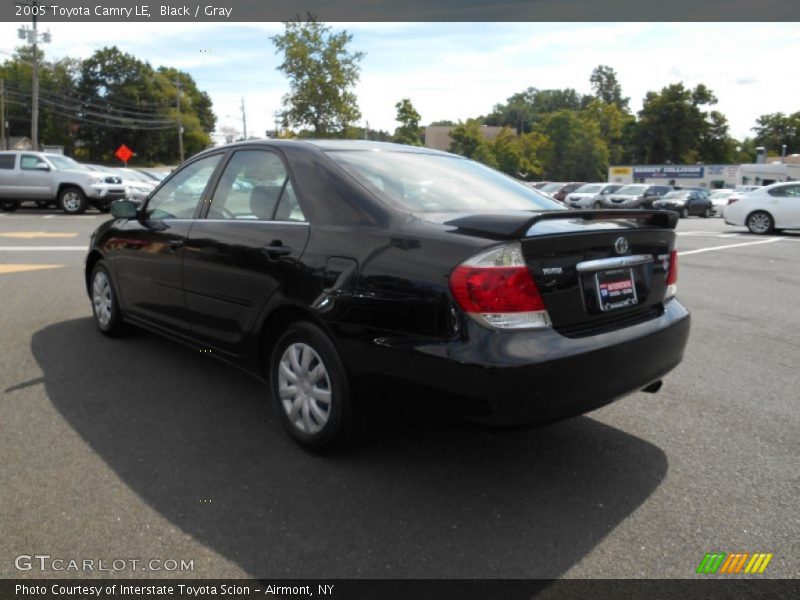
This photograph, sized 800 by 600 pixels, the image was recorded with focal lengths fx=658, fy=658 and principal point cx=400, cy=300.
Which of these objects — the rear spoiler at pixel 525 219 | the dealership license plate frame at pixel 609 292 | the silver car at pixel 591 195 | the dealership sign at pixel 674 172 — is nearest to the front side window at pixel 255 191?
the rear spoiler at pixel 525 219

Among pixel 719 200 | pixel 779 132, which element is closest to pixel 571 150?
pixel 719 200

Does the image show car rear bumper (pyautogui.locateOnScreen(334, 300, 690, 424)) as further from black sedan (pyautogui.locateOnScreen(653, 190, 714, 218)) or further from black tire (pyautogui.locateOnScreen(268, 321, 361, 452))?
black sedan (pyautogui.locateOnScreen(653, 190, 714, 218))

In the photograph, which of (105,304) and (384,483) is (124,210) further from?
(384,483)

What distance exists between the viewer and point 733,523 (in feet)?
8.95

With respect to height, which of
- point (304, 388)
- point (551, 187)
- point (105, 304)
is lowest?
point (304, 388)

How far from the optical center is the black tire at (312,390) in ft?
10.1

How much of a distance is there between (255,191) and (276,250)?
584mm

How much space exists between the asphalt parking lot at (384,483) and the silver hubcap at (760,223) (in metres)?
15.2

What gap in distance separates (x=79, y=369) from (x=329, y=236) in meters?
2.58

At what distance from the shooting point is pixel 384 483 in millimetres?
3047

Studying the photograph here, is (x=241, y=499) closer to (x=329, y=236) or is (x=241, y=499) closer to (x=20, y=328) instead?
(x=329, y=236)

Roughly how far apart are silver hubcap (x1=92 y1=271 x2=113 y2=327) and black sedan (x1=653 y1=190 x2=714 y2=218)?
30193 millimetres

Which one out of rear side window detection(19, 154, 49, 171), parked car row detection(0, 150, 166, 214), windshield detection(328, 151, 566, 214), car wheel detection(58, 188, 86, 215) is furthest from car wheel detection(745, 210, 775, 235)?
rear side window detection(19, 154, 49, 171)

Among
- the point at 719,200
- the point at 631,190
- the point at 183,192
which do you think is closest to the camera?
the point at 183,192
